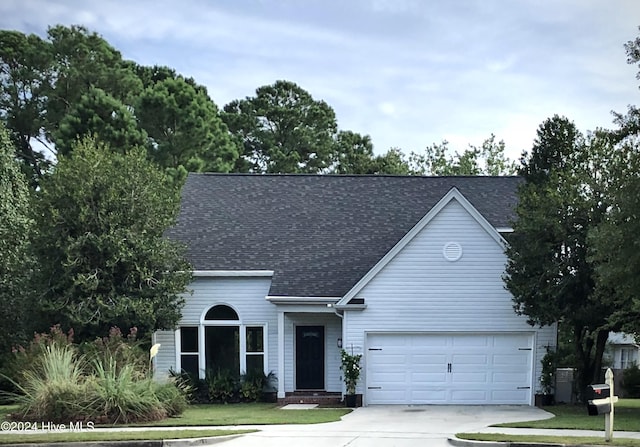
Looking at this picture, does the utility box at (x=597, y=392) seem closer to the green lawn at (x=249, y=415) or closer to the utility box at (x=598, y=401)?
the utility box at (x=598, y=401)

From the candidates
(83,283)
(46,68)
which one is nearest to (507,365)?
(83,283)

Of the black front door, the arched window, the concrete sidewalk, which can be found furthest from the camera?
the arched window

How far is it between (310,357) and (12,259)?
35.4ft

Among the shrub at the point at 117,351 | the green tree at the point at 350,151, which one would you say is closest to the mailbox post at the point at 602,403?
the shrub at the point at 117,351

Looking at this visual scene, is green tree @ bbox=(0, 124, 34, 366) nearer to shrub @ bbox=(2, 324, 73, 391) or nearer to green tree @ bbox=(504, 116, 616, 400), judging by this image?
shrub @ bbox=(2, 324, 73, 391)

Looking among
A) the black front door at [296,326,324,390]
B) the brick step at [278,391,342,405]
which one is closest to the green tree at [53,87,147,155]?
the black front door at [296,326,324,390]

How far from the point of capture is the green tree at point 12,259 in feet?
68.6

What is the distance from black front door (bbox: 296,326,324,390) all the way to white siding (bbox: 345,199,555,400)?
2.21 meters

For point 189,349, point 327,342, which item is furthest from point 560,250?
point 189,349

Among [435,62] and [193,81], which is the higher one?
[193,81]

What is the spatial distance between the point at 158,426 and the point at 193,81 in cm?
3617

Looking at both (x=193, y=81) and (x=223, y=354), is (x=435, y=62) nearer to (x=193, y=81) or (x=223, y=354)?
(x=223, y=354)

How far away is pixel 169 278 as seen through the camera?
20.0 metres

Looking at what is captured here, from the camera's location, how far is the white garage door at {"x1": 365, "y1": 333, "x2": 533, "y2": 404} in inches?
761
